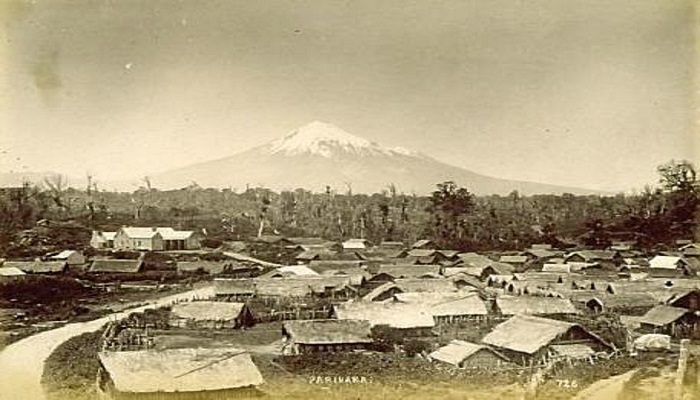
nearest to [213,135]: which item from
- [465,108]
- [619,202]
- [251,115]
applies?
[251,115]

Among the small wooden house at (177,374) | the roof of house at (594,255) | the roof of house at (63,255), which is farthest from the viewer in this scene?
the roof of house at (594,255)

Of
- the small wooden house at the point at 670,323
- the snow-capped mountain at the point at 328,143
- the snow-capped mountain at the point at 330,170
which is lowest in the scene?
the small wooden house at the point at 670,323

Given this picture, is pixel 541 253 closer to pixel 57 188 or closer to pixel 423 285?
pixel 423 285

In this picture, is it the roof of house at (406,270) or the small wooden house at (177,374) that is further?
the roof of house at (406,270)

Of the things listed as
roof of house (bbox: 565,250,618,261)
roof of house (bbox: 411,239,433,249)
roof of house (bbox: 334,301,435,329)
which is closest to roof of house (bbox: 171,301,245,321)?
roof of house (bbox: 334,301,435,329)

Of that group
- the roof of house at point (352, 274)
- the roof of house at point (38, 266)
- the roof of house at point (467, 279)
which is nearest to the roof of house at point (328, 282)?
the roof of house at point (352, 274)

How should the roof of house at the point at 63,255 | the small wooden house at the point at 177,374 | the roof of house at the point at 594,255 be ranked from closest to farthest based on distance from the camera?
the small wooden house at the point at 177,374 < the roof of house at the point at 63,255 < the roof of house at the point at 594,255

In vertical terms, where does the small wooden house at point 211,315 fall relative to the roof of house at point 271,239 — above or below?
below

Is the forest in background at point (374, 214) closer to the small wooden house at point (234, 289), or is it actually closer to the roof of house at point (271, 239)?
the roof of house at point (271, 239)

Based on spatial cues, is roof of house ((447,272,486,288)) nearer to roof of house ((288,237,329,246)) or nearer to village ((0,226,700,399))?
village ((0,226,700,399))
